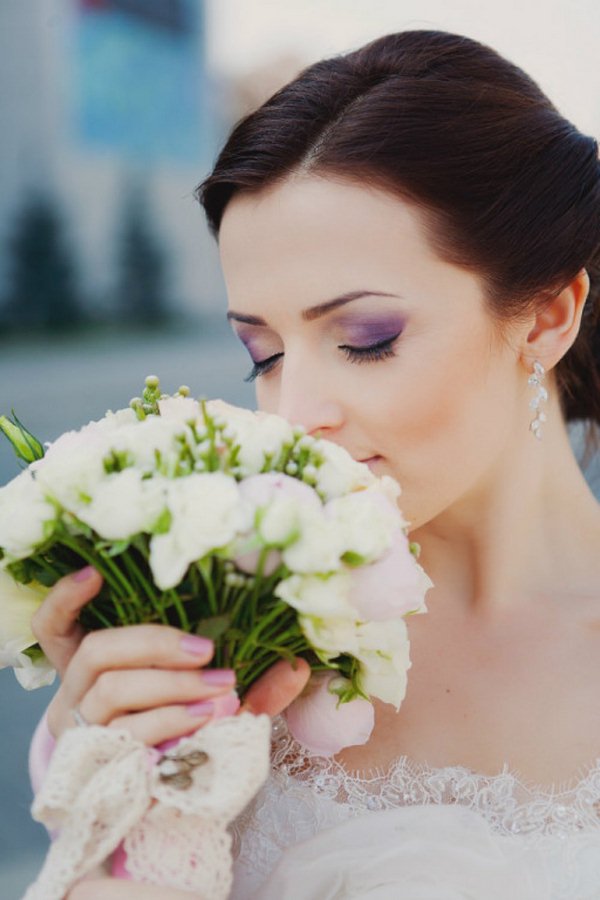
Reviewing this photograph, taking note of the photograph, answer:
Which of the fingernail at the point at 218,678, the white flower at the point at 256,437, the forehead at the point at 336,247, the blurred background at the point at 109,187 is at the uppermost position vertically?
the forehead at the point at 336,247

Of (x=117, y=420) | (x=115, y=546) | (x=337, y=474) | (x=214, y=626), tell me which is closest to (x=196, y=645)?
(x=214, y=626)

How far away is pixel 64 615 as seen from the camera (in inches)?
47.2

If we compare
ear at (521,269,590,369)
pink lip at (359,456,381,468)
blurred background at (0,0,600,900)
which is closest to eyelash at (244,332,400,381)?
pink lip at (359,456,381,468)

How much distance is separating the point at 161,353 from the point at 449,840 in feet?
31.4

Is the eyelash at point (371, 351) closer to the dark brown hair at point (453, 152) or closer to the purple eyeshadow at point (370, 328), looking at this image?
the purple eyeshadow at point (370, 328)

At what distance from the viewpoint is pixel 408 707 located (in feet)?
5.86

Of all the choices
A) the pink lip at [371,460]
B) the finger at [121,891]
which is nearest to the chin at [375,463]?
the pink lip at [371,460]

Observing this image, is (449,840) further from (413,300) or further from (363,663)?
(413,300)

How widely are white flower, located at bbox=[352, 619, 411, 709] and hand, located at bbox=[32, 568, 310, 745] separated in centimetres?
18

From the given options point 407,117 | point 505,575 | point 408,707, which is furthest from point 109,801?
point 407,117

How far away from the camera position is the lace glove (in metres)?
1.12

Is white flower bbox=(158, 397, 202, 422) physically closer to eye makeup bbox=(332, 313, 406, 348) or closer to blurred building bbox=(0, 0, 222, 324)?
eye makeup bbox=(332, 313, 406, 348)

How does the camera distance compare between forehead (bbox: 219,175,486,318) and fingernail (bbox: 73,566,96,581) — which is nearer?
fingernail (bbox: 73,566,96,581)

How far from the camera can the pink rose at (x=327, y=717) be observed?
1.37 metres
